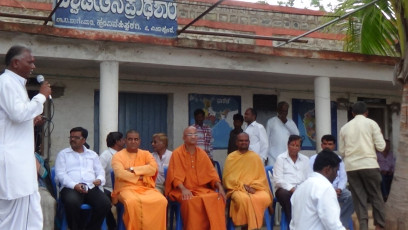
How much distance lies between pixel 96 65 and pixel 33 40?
1.21 m

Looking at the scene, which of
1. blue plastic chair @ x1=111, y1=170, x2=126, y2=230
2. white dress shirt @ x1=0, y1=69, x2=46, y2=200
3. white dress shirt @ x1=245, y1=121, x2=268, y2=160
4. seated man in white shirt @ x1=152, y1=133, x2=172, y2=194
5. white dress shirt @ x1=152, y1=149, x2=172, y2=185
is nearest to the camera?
white dress shirt @ x1=0, y1=69, x2=46, y2=200

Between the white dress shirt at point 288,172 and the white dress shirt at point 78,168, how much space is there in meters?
2.31

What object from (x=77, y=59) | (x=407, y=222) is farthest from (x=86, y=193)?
(x=407, y=222)

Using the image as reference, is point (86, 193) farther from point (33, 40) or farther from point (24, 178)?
point (24, 178)

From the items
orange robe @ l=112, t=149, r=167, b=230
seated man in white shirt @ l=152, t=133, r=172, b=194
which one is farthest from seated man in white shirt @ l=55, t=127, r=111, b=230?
seated man in white shirt @ l=152, t=133, r=172, b=194

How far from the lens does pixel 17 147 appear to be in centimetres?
382

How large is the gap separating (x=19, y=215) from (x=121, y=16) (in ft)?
14.1

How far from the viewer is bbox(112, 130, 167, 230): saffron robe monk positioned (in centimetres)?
631

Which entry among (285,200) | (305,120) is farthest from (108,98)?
(305,120)

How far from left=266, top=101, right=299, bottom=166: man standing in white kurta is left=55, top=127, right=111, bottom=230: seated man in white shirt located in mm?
2982

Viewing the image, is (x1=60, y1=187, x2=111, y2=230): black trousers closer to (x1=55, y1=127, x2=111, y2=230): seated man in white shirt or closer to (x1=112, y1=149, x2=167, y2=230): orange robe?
(x1=55, y1=127, x2=111, y2=230): seated man in white shirt

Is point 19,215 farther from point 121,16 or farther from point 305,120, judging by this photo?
point 305,120

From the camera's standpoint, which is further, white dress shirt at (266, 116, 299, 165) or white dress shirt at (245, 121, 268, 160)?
white dress shirt at (266, 116, 299, 165)

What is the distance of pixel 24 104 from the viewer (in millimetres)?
3752
